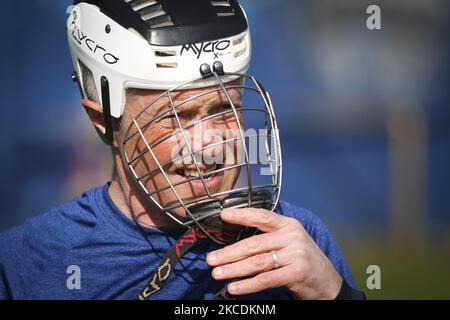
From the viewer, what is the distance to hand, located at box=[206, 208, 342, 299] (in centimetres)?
171

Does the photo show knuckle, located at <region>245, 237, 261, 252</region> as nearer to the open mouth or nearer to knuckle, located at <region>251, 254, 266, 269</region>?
knuckle, located at <region>251, 254, 266, 269</region>

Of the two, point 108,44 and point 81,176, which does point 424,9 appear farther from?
point 108,44

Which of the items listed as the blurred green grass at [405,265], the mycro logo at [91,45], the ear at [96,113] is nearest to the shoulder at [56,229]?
the ear at [96,113]

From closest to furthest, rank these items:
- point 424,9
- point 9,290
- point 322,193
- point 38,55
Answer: point 9,290
point 38,55
point 322,193
point 424,9

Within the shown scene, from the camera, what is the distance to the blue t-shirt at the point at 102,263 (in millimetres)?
2062

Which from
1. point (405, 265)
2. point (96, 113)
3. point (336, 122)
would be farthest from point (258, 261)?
point (336, 122)

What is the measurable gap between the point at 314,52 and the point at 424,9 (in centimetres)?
106

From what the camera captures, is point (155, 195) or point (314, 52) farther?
point (314, 52)

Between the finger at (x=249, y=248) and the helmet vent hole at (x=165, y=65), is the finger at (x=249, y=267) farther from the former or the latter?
Result: the helmet vent hole at (x=165, y=65)

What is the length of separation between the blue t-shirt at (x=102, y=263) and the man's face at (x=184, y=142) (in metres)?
0.21

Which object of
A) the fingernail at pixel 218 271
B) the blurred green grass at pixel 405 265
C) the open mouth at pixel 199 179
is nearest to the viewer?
the fingernail at pixel 218 271

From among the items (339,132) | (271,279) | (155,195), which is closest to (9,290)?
(155,195)

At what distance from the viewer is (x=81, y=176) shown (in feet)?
16.3

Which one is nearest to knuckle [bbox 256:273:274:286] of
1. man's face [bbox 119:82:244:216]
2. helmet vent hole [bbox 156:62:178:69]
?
man's face [bbox 119:82:244:216]
